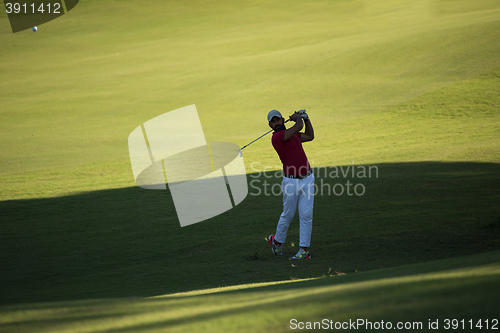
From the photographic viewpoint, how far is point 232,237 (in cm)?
966

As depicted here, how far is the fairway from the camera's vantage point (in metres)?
3.83

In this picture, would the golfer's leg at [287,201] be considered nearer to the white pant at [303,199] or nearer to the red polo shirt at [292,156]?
A: the white pant at [303,199]

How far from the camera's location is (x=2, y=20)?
189 ft

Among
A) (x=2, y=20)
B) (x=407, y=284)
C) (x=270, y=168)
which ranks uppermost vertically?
(x=2, y=20)

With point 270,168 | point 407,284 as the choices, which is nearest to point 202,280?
point 407,284

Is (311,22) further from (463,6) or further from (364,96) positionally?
(364,96)

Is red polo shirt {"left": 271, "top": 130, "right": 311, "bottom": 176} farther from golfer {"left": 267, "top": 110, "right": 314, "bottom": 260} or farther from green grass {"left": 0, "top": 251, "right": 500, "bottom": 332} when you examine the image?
green grass {"left": 0, "top": 251, "right": 500, "bottom": 332}

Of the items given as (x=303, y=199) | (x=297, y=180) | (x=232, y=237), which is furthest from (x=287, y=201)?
(x=232, y=237)

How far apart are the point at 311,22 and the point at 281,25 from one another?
3328 mm

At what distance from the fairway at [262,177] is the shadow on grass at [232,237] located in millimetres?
63

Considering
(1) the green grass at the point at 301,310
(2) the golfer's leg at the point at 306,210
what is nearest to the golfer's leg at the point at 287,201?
(2) the golfer's leg at the point at 306,210

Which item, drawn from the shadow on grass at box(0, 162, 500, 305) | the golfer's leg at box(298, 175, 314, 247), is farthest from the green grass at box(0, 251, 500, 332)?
the golfer's leg at box(298, 175, 314, 247)

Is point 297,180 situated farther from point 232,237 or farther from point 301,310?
point 301,310

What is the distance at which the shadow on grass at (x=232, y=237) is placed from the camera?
7.30 meters
